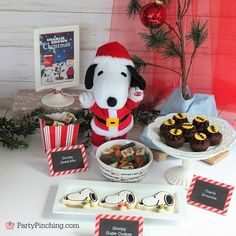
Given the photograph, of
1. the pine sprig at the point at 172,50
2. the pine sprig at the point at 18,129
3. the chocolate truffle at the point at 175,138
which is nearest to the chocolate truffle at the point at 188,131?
the chocolate truffle at the point at 175,138

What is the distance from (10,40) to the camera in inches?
59.1

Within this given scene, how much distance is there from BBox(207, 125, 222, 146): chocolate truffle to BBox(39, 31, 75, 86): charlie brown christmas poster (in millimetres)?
573

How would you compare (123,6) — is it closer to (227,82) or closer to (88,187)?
(227,82)

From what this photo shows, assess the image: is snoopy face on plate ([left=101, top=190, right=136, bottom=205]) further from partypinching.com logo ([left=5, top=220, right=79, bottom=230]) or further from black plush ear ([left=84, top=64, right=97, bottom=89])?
black plush ear ([left=84, top=64, right=97, bottom=89])

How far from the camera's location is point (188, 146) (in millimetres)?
1150

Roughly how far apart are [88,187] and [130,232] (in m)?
0.21

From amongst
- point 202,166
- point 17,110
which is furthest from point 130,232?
point 17,110

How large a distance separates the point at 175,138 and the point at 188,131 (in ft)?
0.18

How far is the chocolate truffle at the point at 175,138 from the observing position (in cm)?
111

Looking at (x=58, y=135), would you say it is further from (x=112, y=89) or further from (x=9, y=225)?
(x=9, y=225)

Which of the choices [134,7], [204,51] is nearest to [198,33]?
[204,51]

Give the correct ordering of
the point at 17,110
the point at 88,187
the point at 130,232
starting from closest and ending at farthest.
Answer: the point at 130,232 < the point at 88,187 < the point at 17,110

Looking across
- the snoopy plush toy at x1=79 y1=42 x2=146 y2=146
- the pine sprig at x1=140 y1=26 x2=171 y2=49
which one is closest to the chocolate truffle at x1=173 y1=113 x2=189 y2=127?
the snoopy plush toy at x1=79 y1=42 x2=146 y2=146

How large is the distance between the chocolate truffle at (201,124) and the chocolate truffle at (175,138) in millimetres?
75
